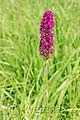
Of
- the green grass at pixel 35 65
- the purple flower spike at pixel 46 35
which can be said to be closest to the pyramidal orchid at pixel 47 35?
the purple flower spike at pixel 46 35

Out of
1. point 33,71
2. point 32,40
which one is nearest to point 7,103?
point 33,71

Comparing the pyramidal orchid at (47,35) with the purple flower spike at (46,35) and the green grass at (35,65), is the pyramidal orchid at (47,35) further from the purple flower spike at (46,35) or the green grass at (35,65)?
the green grass at (35,65)

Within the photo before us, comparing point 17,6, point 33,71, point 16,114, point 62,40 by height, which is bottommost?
point 16,114

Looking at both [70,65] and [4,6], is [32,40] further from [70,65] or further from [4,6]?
[4,6]

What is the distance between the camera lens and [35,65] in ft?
7.79

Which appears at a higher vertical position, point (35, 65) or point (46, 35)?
point (46, 35)

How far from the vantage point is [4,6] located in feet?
10.9

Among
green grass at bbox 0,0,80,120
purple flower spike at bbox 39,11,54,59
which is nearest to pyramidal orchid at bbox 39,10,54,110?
purple flower spike at bbox 39,11,54,59

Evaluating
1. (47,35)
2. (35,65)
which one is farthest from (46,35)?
Answer: (35,65)

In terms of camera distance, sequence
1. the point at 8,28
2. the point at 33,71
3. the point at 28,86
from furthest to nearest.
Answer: the point at 8,28 < the point at 33,71 < the point at 28,86

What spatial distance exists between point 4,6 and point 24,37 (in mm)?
789

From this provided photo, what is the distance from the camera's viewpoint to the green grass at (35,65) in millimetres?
1881

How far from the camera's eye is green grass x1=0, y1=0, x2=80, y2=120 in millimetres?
1881

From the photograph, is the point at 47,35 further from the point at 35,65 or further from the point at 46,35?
the point at 35,65
